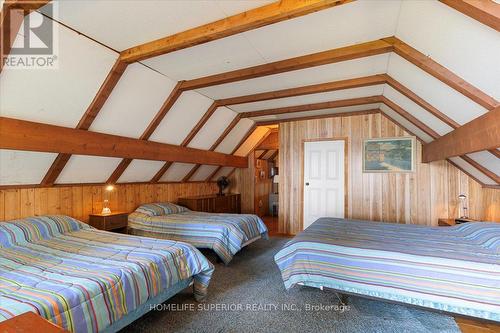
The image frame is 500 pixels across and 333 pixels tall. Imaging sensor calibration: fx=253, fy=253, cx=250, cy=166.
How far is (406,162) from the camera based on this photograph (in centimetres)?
440

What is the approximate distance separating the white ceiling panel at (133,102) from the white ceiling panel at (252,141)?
293 centimetres

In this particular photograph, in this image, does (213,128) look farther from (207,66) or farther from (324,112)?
(324,112)

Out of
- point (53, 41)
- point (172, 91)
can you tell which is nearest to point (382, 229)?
point (172, 91)

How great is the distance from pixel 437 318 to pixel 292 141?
Result: 12.0 feet

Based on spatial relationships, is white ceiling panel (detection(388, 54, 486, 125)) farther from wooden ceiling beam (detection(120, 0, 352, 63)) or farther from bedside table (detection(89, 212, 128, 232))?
bedside table (detection(89, 212, 128, 232))

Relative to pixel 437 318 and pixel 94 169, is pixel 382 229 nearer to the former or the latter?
pixel 437 318

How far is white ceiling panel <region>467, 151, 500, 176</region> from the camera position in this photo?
9.27ft

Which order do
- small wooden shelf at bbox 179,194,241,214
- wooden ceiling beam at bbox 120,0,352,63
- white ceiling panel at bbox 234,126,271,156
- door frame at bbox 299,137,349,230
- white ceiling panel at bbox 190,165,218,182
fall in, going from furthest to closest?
1. white ceiling panel at bbox 234,126,271,156
2. white ceiling panel at bbox 190,165,218,182
3. small wooden shelf at bbox 179,194,241,214
4. door frame at bbox 299,137,349,230
5. wooden ceiling beam at bbox 120,0,352,63

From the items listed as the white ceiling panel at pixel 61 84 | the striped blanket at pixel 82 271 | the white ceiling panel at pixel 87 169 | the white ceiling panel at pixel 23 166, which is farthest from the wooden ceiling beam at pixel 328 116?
the white ceiling panel at pixel 23 166

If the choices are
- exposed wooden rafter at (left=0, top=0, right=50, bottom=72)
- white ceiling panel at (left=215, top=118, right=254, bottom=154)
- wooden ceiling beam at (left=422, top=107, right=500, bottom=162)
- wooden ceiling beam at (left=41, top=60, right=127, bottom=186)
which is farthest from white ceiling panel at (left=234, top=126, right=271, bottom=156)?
exposed wooden rafter at (left=0, top=0, right=50, bottom=72)

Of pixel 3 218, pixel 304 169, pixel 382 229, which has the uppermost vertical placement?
pixel 304 169

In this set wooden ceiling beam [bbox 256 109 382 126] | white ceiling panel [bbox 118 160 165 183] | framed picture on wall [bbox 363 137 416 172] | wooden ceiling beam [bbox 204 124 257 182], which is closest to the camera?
white ceiling panel [bbox 118 160 165 183]

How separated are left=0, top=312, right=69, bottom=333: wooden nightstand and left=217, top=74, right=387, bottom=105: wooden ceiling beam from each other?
3.38 m

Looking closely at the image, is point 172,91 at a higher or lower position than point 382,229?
higher
